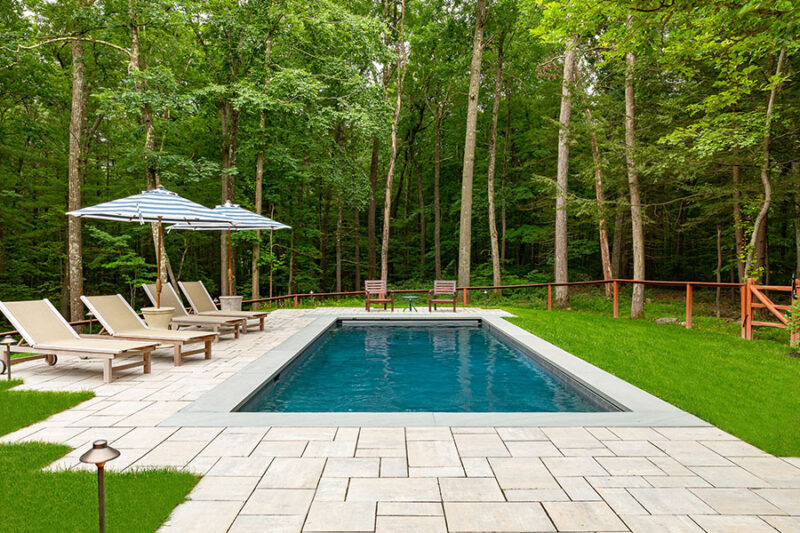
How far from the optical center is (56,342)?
17.0 ft

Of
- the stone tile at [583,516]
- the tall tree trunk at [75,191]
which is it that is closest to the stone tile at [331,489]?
the stone tile at [583,516]

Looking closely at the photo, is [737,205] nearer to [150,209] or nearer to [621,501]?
[621,501]

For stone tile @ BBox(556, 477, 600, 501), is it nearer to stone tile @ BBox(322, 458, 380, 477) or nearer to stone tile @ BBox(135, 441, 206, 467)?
stone tile @ BBox(322, 458, 380, 477)

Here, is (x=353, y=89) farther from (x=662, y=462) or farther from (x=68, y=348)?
(x=662, y=462)

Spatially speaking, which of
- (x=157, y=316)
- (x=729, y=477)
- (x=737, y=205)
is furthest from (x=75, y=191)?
(x=737, y=205)

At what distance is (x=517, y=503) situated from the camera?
7.45 feet

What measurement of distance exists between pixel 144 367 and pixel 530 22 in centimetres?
1543

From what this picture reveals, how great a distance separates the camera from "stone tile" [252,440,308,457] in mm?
2916

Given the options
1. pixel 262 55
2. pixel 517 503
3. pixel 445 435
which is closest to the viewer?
pixel 517 503

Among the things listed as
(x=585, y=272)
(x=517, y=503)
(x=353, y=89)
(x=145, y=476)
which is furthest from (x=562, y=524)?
(x=585, y=272)

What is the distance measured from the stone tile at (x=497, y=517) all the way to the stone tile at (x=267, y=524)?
74 cm

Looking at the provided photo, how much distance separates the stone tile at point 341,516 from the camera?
204 centimetres

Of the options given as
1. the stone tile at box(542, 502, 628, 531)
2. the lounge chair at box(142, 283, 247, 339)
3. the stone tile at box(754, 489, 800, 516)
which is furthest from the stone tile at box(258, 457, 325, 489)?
the lounge chair at box(142, 283, 247, 339)

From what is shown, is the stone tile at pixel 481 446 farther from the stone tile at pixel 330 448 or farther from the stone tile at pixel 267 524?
the stone tile at pixel 267 524
